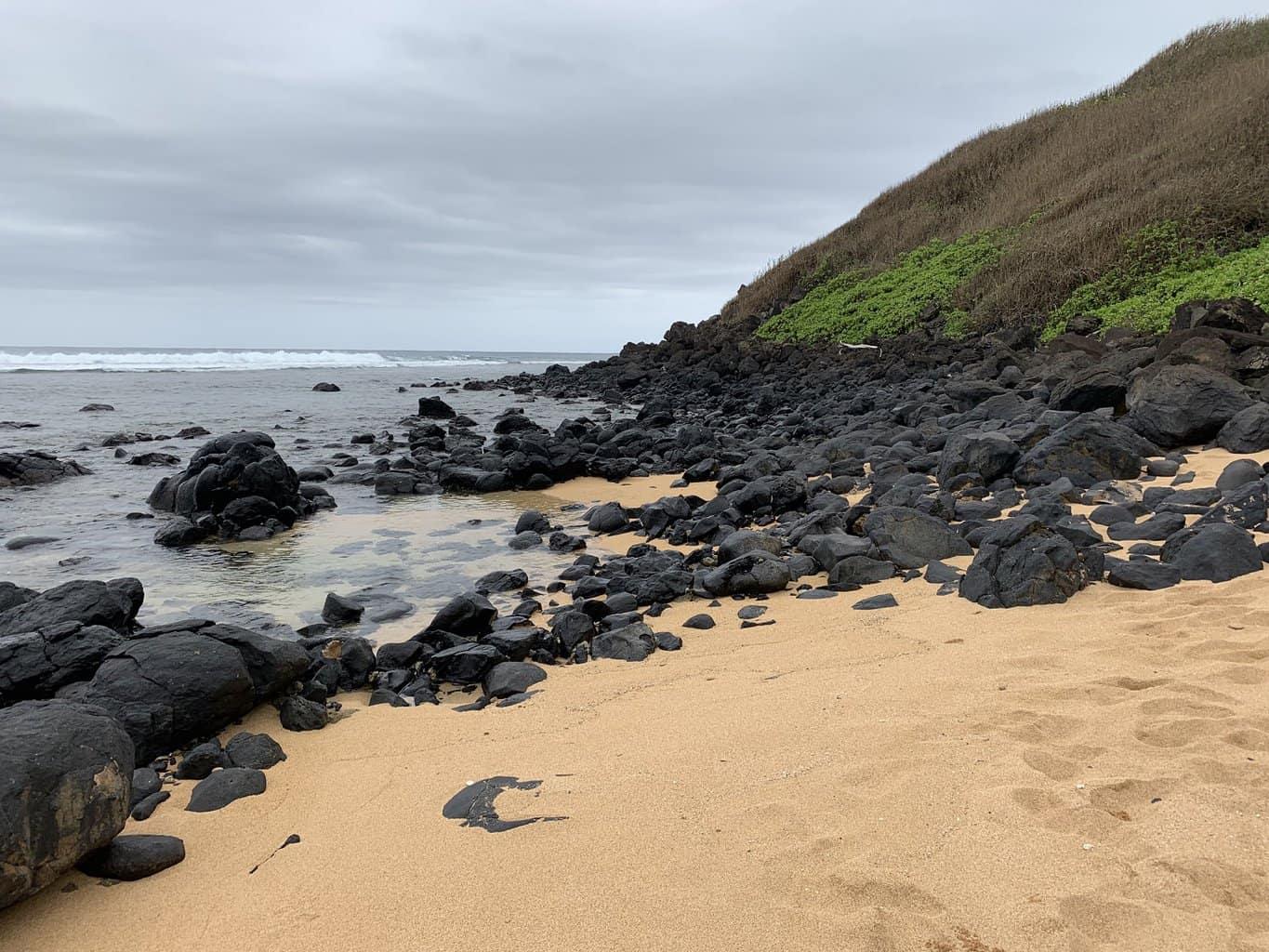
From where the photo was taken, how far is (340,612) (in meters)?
6.75

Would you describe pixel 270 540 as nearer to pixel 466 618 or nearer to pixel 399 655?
pixel 466 618

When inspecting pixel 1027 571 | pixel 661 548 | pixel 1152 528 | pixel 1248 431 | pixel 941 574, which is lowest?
pixel 661 548

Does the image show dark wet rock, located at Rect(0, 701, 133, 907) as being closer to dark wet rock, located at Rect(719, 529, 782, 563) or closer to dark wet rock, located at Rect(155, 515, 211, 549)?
dark wet rock, located at Rect(719, 529, 782, 563)

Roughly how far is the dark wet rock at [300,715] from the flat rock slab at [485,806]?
149cm

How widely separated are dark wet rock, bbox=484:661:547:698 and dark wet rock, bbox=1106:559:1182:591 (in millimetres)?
3598

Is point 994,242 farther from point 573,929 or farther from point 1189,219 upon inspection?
point 573,929

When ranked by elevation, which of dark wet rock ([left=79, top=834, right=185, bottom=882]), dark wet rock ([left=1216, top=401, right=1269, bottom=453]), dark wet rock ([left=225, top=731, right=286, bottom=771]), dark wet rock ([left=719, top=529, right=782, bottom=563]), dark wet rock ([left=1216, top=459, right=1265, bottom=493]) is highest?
dark wet rock ([left=1216, top=401, right=1269, bottom=453])

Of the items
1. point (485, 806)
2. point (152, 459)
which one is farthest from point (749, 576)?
point (152, 459)

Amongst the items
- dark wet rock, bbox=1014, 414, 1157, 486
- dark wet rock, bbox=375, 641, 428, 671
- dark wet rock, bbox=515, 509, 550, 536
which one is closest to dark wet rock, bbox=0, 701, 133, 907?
dark wet rock, bbox=375, 641, 428, 671

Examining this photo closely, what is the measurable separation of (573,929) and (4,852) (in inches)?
70.9

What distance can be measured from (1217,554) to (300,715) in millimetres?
5408

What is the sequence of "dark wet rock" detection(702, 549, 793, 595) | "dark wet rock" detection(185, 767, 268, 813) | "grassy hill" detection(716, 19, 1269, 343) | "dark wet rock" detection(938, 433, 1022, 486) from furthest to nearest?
"grassy hill" detection(716, 19, 1269, 343) → "dark wet rock" detection(938, 433, 1022, 486) → "dark wet rock" detection(702, 549, 793, 595) → "dark wet rock" detection(185, 767, 268, 813)

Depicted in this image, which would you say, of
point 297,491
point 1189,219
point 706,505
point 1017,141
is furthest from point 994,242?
point 297,491

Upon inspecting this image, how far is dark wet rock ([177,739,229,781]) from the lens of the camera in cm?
389
